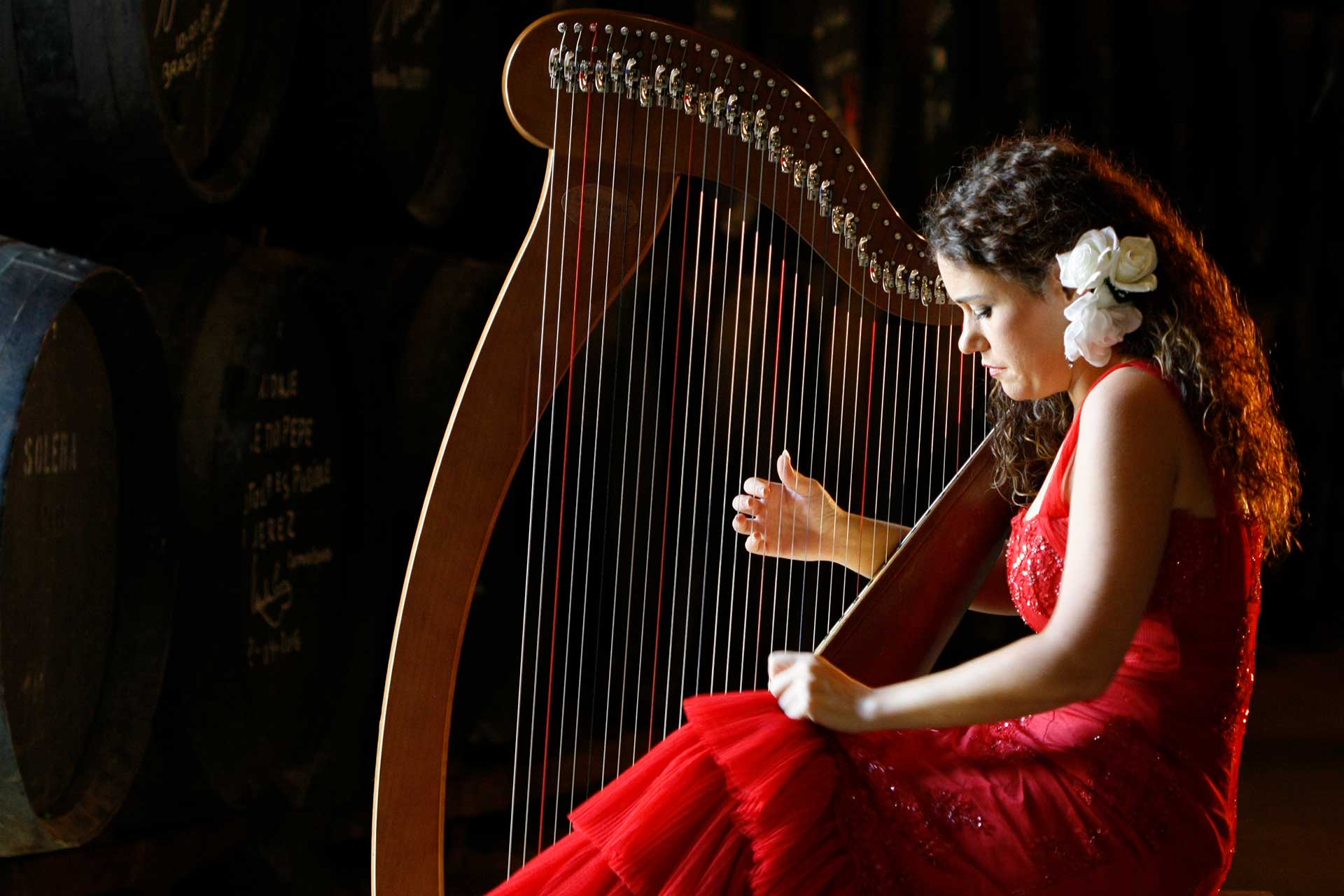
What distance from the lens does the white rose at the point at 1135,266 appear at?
1488 mm

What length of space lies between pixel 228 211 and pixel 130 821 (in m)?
1.15

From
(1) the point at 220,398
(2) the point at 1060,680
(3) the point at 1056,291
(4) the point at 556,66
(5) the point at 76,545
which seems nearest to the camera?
(2) the point at 1060,680

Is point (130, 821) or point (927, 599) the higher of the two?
A: point (927, 599)

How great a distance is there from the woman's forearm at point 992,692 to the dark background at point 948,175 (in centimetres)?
117

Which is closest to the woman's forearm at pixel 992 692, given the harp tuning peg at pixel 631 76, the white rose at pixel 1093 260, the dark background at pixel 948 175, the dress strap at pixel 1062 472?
the dress strap at pixel 1062 472

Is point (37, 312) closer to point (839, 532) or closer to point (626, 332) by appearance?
point (839, 532)

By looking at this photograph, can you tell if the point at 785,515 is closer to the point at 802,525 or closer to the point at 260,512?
the point at 802,525

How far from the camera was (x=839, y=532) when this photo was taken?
182 centimetres

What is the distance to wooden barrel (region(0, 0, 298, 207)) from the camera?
175cm

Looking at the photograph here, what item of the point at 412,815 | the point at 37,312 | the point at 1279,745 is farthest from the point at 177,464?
the point at 1279,745

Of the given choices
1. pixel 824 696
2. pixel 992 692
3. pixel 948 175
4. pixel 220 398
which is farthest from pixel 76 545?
pixel 948 175

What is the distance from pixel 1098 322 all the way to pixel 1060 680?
43 centimetres

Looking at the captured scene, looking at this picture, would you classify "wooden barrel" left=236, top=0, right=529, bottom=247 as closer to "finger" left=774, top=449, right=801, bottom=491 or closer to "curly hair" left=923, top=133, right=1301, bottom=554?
"finger" left=774, top=449, right=801, bottom=491

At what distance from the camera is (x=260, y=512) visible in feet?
7.06
